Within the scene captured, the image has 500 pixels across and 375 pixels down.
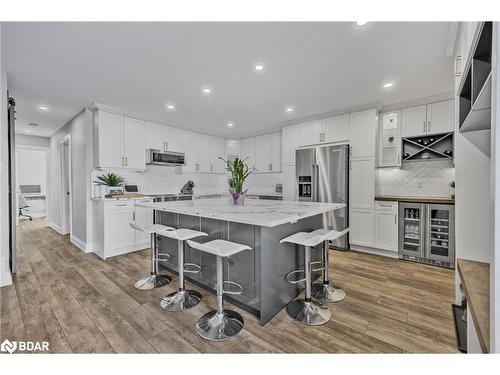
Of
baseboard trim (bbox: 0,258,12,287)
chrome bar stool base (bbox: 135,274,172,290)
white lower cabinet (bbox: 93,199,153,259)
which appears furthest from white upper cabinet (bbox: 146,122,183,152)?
chrome bar stool base (bbox: 135,274,172,290)

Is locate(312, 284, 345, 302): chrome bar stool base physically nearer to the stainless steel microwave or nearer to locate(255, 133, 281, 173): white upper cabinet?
locate(255, 133, 281, 173): white upper cabinet

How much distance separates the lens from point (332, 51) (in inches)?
83.8

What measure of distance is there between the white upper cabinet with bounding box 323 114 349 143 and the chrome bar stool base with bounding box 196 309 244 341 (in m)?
3.34

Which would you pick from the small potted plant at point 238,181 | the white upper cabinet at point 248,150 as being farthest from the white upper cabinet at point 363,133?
the white upper cabinet at point 248,150

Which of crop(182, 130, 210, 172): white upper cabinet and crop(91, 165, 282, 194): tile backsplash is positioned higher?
crop(182, 130, 210, 172): white upper cabinet

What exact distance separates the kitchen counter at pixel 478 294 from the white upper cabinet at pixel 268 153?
3.97 m

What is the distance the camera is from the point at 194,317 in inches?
74.8

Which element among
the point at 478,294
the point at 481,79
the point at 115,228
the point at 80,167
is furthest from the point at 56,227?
the point at 481,79

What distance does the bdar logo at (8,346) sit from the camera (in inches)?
61.2

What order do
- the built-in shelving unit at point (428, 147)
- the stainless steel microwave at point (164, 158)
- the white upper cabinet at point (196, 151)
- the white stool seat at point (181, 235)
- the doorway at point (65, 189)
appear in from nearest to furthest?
1. the white stool seat at point (181, 235)
2. the built-in shelving unit at point (428, 147)
3. the stainless steel microwave at point (164, 158)
4. the doorway at point (65, 189)
5. the white upper cabinet at point (196, 151)

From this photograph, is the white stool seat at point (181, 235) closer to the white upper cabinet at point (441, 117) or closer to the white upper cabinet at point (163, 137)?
the white upper cabinet at point (163, 137)

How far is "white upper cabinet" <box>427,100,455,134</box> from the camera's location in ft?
10.7

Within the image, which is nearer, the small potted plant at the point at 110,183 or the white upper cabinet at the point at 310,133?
the small potted plant at the point at 110,183
